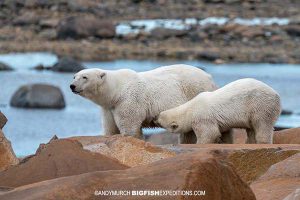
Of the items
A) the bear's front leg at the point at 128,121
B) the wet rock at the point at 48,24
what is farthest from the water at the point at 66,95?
the bear's front leg at the point at 128,121

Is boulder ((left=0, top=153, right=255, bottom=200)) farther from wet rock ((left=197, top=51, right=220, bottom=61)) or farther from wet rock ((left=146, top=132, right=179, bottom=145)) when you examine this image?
wet rock ((left=197, top=51, right=220, bottom=61))

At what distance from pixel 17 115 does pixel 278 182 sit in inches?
717

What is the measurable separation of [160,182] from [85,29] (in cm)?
4055

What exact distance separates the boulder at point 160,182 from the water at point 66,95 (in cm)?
1025

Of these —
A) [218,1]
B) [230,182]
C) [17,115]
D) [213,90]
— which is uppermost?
[230,182]

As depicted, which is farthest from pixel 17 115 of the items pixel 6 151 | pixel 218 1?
pixel 218 1

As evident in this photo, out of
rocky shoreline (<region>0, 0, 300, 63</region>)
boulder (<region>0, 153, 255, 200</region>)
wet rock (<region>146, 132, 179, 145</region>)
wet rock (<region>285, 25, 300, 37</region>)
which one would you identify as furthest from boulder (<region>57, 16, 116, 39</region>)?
boulder (<region>0, 153, 255, 200</region>)

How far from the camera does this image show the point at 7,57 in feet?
142

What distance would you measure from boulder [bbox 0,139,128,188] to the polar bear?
3.12 meters

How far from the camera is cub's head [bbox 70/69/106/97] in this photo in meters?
11.5

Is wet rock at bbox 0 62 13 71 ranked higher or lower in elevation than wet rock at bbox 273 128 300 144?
lower

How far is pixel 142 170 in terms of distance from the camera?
6.88m

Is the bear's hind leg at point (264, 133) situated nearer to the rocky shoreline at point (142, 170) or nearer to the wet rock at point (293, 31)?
the rocky shoreline at point (142, 170)

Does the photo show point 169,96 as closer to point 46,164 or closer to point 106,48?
point 46,164
